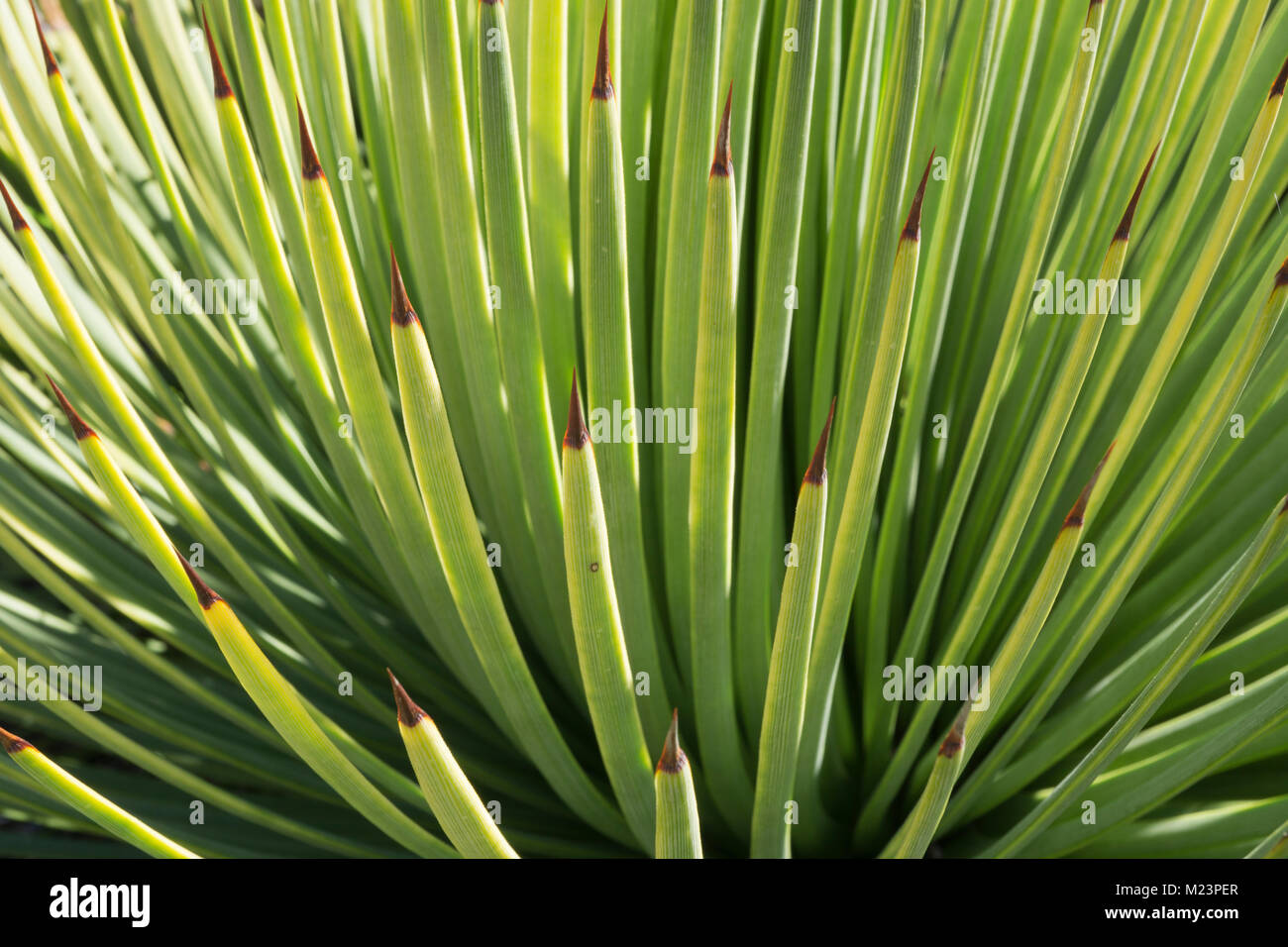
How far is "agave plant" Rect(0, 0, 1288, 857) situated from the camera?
1.62 ft

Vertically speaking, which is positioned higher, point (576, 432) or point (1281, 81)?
point (1281, 81)

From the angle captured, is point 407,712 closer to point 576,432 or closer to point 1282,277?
point 576,432

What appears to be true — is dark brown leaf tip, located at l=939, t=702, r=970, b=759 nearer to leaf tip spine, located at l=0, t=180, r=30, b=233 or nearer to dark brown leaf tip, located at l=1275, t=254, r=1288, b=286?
dark brown leaf tip, located at l=1275, t=254, r=1288, b=286

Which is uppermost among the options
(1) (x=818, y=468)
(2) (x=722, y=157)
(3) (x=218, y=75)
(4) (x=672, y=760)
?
(3) (x=218, y=75)

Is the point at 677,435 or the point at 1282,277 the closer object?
the point at 1282,277

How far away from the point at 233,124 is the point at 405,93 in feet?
0.35

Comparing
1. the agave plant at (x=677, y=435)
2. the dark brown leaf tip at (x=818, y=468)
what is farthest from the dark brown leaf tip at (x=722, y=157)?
the dark brown leaf tip at (x=818, y=468)

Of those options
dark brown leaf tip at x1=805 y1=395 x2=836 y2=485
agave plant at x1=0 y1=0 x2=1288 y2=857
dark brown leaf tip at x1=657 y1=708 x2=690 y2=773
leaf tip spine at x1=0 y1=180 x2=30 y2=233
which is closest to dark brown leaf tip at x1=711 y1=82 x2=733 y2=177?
agave plant at x1=0 y1=0 x2=1288 y2=857

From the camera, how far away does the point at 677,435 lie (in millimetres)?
594

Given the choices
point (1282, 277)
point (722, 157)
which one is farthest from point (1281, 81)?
point (722, 157)

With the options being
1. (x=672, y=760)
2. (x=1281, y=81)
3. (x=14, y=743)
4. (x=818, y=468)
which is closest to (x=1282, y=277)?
(x=1281, y=81)

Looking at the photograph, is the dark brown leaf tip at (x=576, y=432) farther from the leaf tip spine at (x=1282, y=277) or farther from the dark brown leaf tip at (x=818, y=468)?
the leaf tip spine at (x=1282, y=277)
